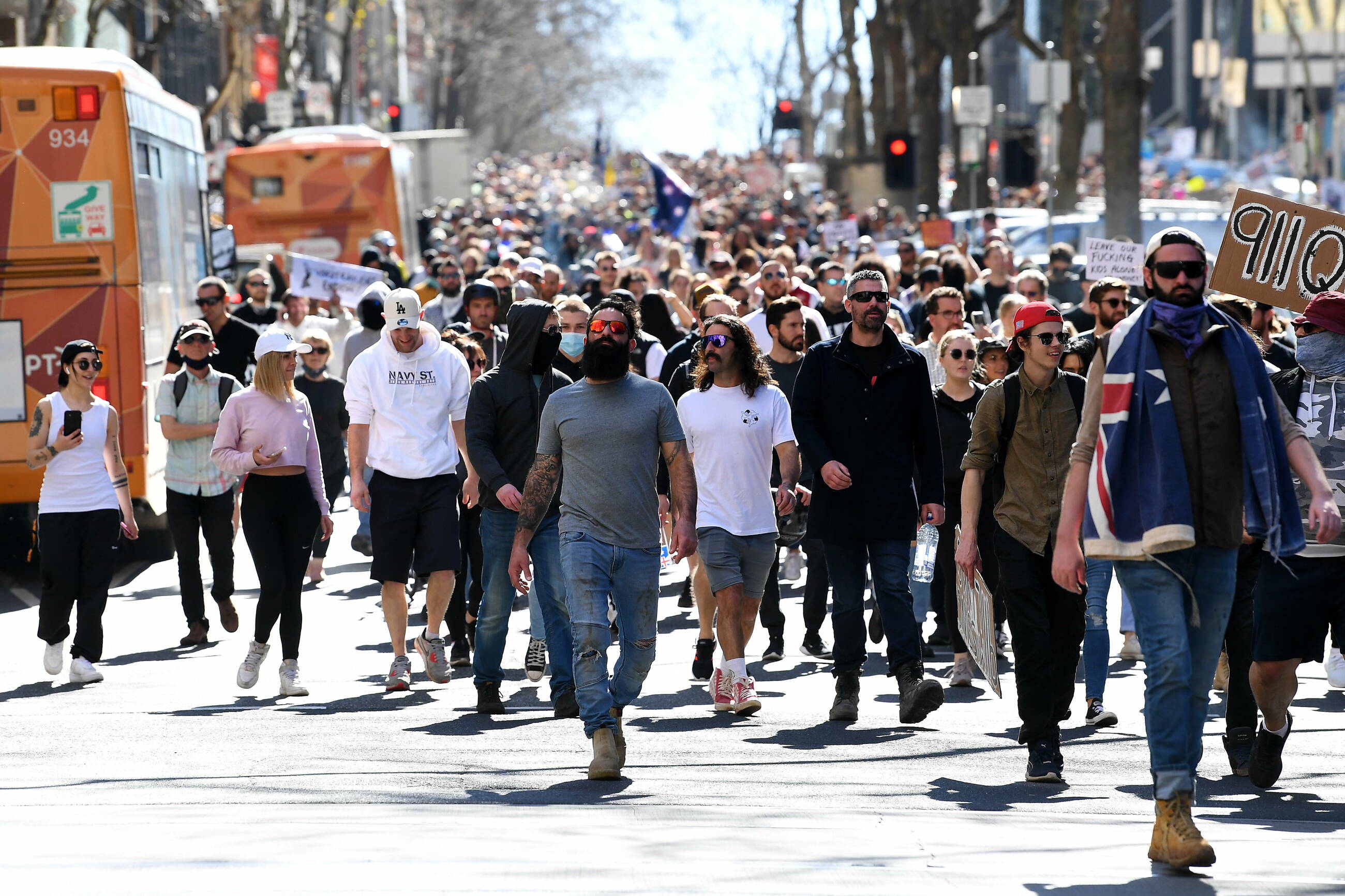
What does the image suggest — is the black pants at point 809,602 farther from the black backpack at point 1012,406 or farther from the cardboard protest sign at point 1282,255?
the black backpack at point 1012,406

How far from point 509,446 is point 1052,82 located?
18.3m

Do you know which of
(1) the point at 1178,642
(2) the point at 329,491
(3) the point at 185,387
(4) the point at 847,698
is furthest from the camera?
(2) the point at 329,491

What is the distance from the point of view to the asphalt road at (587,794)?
610 centimetres

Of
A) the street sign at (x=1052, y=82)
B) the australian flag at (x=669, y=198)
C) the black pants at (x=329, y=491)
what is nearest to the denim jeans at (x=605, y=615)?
the black pants at (x=329, y=491)

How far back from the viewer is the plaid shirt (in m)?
12.4

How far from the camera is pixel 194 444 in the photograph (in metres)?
12.5

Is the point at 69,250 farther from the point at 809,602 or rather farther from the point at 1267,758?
the point at 1267,758

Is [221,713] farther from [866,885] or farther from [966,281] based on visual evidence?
[966,281]

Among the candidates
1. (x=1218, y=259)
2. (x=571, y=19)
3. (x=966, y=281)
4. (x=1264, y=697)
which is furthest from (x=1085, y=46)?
(x=571, y=19)

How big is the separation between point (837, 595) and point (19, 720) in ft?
12.2

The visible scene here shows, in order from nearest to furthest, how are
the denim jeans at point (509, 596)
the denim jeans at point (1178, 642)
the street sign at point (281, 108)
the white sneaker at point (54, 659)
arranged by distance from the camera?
the denim jeans at point (1178, 642), the denim jeans at point (509, 596), the white sneaker at point (54, 659), the street sign at point (281, 108)

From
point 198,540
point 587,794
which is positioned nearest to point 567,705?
point 587,794

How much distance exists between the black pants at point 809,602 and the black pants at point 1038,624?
10.7ft

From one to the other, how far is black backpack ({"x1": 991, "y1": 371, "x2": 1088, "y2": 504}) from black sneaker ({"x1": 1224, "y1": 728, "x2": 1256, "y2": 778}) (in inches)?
49.8
